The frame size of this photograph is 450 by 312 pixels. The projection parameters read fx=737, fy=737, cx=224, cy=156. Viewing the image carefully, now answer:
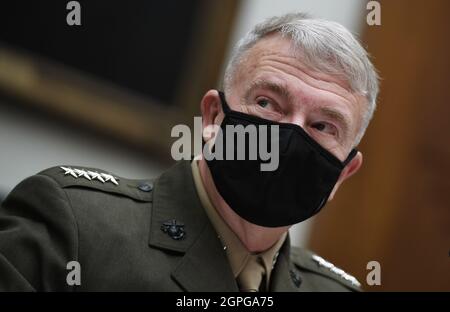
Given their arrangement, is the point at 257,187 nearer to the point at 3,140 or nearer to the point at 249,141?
the point at 249,141

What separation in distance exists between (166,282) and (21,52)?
1570 mm

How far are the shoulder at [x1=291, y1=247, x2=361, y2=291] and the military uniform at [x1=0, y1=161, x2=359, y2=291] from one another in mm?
372

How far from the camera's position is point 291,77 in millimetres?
2037

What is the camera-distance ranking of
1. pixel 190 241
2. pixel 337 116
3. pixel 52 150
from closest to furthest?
pixel 190 241, pixel 337 116, pixel 52 150

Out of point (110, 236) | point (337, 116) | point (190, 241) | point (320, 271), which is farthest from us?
point (320, 271)

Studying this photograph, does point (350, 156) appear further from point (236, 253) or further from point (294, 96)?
point (236, 253)

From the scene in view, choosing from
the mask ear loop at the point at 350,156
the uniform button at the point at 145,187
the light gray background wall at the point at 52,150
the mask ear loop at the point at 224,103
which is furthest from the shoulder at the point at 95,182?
the light gray background wall at the point at 52,150

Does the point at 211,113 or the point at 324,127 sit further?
the point at 211,113

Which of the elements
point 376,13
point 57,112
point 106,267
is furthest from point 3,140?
point 376,13

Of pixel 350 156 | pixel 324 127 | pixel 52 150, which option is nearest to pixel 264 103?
pixel 324 127

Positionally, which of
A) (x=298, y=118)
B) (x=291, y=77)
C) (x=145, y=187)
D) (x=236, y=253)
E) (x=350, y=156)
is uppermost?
(x=291, y=77)

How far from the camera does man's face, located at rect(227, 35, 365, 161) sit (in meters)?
2.02

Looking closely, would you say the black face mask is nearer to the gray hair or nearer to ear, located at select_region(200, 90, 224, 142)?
ear, located at select_region(200, 90, 224, 142)

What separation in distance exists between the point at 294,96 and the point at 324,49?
0.56ft
